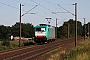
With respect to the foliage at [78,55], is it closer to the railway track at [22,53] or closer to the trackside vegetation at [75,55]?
the trackside vegetation at [75,55]

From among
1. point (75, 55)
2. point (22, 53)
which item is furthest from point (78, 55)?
point (22, 53)

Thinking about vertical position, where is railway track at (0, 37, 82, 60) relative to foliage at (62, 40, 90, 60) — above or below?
below

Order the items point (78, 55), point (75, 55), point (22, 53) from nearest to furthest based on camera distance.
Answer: point (78, 55) < point (75, 55) < point (22, 53)

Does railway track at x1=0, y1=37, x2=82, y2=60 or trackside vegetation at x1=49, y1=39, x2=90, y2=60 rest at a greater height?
trackside vegetation at x1=49, y1=39, x2=90, y2=60

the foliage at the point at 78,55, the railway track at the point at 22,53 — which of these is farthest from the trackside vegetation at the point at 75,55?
the railway track at the point at 22,53

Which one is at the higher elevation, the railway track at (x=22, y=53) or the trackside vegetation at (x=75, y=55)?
the trackside vegetation at (x=75, y=55)

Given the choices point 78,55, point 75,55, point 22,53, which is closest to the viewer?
point 78,55

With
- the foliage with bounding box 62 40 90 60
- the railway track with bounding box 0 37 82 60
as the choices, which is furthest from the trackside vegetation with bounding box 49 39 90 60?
the railway track with bounding box 0 37 82 60

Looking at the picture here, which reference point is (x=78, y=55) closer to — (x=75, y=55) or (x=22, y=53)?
(x=75, y=55)

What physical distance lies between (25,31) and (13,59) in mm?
114899

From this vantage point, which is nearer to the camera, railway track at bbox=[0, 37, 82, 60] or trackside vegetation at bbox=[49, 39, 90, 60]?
trackside vegetation at bbox=[49, 39, 90, 60]

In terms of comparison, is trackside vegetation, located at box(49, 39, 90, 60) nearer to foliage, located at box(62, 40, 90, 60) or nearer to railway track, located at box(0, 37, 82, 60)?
foliage, located at box(62, 40, 90, 60)

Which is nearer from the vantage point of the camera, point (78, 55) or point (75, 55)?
point (78, 55)

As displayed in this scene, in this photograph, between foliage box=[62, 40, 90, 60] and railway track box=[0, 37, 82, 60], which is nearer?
foliage box=[62, 40, 90, 60]
